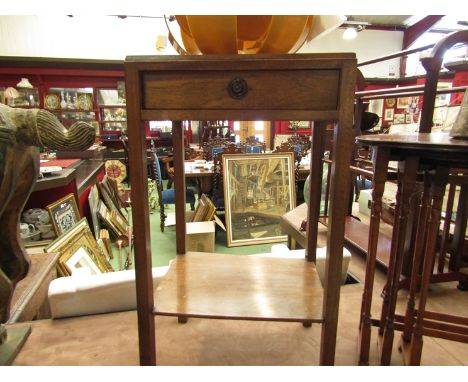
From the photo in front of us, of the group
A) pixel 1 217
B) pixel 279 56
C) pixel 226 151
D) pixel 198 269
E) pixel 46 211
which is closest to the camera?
pixel 279 56

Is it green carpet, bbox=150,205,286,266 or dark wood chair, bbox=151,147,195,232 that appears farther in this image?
dark wood chair, bbox=151,147,195,232

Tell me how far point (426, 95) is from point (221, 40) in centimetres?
85

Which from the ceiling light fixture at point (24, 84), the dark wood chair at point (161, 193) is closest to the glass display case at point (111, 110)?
the ceiling light fixture at point (24, 84)

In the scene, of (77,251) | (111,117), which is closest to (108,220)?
(77,251)

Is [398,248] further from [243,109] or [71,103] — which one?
[71,103]

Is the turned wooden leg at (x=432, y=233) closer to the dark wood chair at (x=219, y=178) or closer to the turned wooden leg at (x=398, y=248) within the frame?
the turned wooden leg at (x=398, y=248)

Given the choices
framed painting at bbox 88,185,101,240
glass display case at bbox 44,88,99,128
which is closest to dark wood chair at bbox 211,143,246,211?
framed painting at bbox 88,185,101,240

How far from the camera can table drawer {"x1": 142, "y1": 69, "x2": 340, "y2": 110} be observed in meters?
0.62

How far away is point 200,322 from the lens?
3.56ft

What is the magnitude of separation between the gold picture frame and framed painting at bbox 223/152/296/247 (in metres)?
1.33

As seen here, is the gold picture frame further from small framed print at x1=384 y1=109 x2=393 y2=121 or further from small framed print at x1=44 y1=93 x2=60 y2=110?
small framed print at x1=384 y1=109 x2=393 y2=121

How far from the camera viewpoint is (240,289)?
928mm
